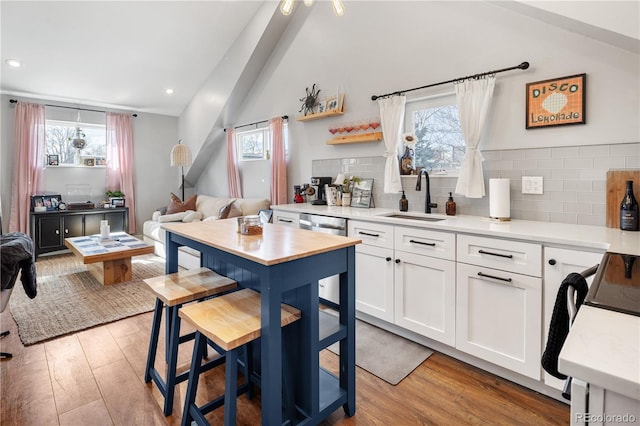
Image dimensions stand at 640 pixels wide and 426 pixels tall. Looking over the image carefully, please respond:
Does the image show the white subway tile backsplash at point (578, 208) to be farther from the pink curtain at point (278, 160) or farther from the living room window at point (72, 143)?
the living room window at point (72, 143)

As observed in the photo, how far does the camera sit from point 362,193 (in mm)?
3434

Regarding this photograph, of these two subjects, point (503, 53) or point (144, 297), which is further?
point (144, 297)

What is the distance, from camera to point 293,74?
13.9ft

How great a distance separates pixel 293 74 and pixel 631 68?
3.27 meters

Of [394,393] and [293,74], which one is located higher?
[293,74]

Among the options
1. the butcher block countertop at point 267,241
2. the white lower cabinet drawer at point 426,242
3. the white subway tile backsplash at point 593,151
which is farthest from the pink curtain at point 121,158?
the white subway tile backsplash at point 593,151

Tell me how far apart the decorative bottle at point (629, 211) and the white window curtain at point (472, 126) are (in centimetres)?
81

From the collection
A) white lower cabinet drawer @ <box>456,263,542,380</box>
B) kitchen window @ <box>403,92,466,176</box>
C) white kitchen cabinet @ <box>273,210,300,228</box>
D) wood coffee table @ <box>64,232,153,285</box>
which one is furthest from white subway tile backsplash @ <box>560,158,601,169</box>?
wood coffee table @ <box>64,232,153,285</box>

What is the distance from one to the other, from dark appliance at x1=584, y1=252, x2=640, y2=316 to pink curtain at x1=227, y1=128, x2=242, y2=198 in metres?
4.86

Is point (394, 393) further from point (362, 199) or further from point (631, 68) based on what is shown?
point (631, 68)

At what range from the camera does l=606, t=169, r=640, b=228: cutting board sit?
77.6 inches

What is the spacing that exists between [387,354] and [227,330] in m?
1.39

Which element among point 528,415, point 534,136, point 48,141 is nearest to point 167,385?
point 528,415

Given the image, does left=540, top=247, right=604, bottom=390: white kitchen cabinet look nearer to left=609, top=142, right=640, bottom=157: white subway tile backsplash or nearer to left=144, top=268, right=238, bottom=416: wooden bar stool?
left=609, top=142, right=640, bottom=157: white subway tile backsplash
